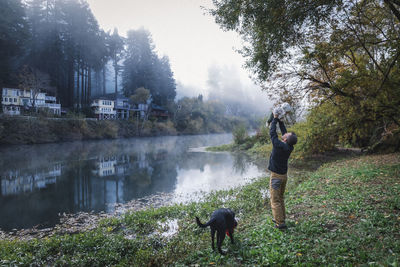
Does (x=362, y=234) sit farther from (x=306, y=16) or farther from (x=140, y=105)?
(x=140, y=105)

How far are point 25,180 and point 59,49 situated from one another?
3953 cm

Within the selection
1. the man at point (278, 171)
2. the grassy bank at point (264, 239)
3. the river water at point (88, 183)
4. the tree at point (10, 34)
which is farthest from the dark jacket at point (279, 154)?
the tree at point (10, 34)

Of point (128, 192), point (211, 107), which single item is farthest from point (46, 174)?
point (211, 107)

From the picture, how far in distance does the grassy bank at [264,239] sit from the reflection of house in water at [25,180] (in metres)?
7.56

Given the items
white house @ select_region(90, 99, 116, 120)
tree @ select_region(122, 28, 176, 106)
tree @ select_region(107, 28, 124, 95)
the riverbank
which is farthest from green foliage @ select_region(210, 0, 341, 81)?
tree @ select_region(122, 28, 176, 106)

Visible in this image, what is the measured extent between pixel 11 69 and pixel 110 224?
4300 centimetres

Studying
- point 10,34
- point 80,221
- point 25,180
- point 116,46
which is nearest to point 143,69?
point 116,46

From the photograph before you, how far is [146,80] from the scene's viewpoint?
2372 inches

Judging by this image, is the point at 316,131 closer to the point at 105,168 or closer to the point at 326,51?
the point at 326,51

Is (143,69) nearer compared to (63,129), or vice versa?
(63,129)

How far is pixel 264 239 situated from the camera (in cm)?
430

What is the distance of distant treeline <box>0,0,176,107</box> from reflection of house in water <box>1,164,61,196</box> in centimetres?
2685

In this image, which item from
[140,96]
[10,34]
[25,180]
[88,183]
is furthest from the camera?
[140,96]

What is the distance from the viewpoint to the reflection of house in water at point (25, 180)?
455 inches
